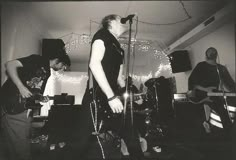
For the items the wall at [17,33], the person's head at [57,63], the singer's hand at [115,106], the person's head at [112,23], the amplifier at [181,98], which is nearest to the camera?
the singer's hand at [115,106]

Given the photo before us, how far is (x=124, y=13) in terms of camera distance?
3889 millimetres

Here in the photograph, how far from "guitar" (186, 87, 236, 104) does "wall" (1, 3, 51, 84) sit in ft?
10.2

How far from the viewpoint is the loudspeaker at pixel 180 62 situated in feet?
17.1

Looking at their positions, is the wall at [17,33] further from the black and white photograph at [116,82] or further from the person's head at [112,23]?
the person's head at [112,23]

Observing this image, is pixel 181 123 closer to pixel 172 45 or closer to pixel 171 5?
pixel 171 5

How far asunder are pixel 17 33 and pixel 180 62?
4120mm

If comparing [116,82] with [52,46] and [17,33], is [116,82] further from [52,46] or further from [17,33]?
[17,33]

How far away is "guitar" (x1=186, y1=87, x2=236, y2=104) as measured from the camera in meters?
3.26

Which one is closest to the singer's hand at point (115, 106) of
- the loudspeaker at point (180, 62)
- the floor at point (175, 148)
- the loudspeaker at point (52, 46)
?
the floor at point (175, 148)

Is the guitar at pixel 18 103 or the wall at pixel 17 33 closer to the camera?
the guitar at pixel 18 103

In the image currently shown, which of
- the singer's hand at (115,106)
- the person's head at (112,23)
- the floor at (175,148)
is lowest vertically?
the floor at (175,148)

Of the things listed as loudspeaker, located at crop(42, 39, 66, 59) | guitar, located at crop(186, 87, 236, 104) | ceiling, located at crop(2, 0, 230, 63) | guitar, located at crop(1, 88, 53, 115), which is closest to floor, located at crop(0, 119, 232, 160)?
guitar, located at crop(1, 88, 53, 115)

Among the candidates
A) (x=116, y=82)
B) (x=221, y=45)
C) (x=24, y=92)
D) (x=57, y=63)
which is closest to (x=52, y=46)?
(x=57, y=63)

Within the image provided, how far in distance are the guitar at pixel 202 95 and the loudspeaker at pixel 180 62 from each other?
158 centimetres
